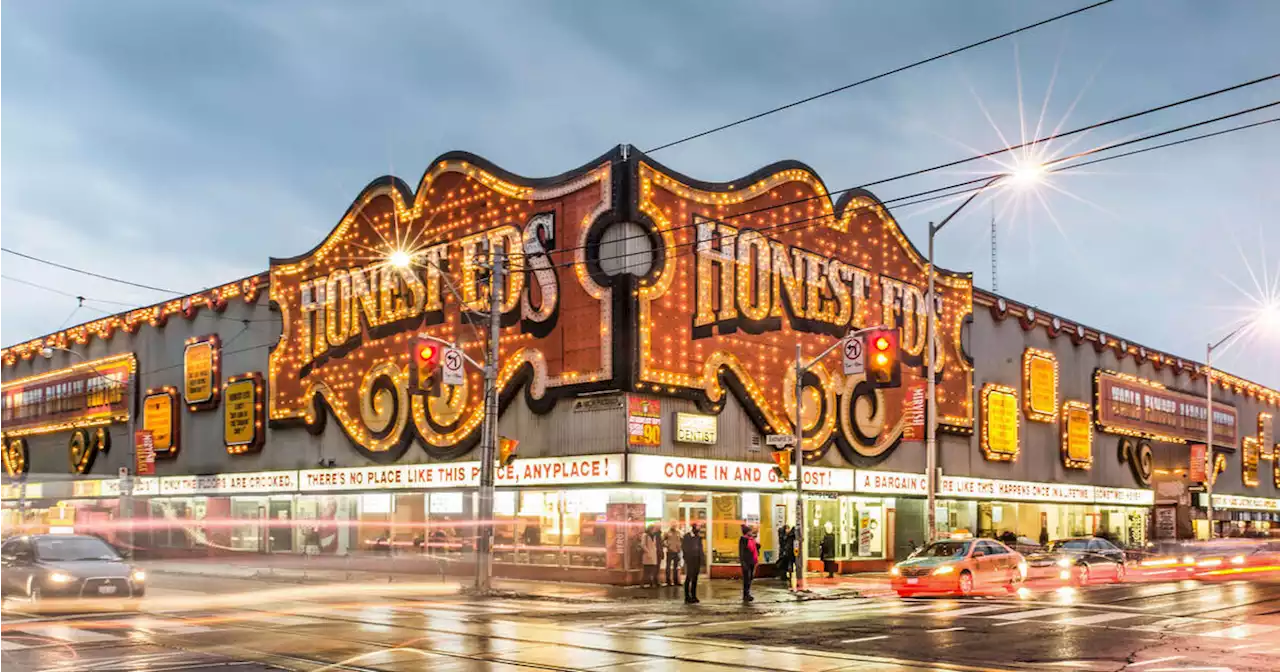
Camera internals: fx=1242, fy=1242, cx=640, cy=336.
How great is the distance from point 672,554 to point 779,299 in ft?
32.9

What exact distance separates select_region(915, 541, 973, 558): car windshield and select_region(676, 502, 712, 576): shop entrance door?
335 inches

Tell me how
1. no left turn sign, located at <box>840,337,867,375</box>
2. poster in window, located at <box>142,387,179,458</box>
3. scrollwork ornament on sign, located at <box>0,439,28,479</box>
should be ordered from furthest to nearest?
scrollwork ornament on sign, located at <box>0,439,28,479</box> < poster in window, located at <box>142,387,179,458</box> < no left turn sign, located at <box>840,337,867,375</box>

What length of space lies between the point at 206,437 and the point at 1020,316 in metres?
37.3

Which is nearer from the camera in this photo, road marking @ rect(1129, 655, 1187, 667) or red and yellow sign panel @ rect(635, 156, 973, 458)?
road marking @ rect(1129, 655, 1187, 667)

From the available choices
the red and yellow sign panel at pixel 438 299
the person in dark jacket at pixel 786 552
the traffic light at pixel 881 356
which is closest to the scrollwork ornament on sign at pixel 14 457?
the red and yellow sign panel at pixel 438 299

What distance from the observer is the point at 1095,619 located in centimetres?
2289

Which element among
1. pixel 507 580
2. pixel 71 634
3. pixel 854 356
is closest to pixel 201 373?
pixel 507 580

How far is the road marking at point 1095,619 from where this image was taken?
22117mm

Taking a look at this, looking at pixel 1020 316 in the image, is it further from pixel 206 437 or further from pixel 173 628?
pixel 173 628

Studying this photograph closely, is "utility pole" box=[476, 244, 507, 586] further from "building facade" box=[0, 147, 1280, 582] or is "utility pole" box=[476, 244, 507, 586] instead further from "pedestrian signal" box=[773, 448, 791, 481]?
"pedestrian signal" box=[773, 448, 791, 481]

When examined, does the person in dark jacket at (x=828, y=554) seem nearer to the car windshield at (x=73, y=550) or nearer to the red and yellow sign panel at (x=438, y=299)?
the red and yellow sign panel at (x=438, y=299)

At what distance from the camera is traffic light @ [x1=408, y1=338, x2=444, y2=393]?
29.5 m

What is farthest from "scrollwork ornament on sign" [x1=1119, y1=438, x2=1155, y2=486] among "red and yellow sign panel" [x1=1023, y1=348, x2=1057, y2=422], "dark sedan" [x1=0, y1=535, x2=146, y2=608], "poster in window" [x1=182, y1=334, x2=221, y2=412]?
"dark sedan" [x1=0, y1=535, x2=146, y2=608]

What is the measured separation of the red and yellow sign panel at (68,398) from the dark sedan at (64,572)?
34652mm
